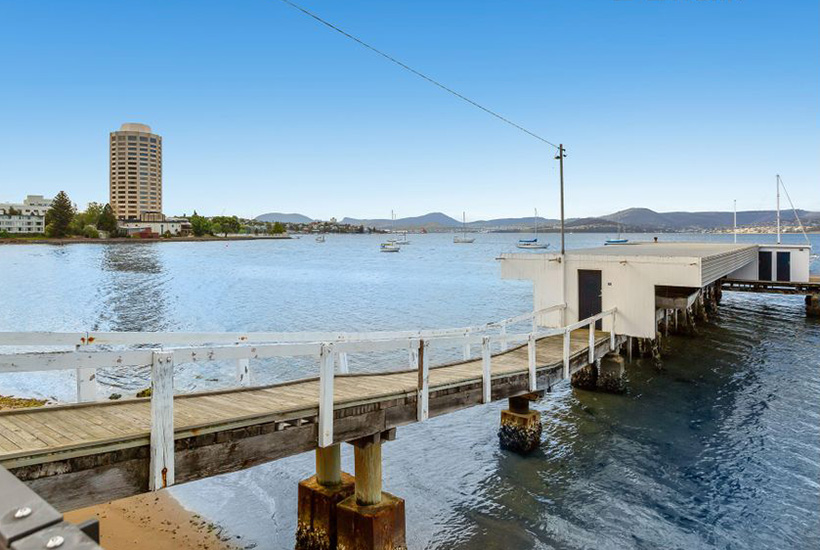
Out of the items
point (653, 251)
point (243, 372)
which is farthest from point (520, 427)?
point (653, 251)

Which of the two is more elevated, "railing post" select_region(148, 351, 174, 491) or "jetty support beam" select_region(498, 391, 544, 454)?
"railing post" select_region(148, 351, 174, 491)

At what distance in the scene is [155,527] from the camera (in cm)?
1124

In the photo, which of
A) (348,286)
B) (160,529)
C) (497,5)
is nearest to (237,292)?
(348,286)

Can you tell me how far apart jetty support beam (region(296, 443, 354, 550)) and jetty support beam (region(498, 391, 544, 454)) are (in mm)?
6029

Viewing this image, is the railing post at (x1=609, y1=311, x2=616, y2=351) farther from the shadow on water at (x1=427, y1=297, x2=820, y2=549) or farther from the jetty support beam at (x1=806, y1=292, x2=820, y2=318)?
the jetty support beam at (x1=806, y1=292, x2=820, y2=318)

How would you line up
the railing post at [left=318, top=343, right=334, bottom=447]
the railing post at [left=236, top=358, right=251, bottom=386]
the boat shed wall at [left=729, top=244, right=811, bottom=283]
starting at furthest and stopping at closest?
the boat shed wall at [left=729, top=244, right=811, bottom=283]
the railing post at [left=236, top=358, right=251, bottom=386]
the railing post at [left=318, top=343, right=334, bottom=447]

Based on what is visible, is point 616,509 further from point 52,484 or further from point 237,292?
point 237,292

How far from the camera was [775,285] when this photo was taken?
37.2m

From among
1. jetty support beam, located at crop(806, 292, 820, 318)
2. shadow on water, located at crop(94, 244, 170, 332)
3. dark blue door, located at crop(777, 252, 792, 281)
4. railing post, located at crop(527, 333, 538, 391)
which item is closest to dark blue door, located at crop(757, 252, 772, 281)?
dark blue door, located at crop(777, 252, 792, 281)

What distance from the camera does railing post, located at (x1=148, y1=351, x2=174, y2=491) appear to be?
5.62 metres

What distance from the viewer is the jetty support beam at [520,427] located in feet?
46.9

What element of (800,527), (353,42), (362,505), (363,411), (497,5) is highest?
(497,5)

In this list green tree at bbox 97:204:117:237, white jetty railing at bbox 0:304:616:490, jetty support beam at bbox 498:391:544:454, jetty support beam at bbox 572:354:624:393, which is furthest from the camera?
green tree at bbox 97:204:117:237

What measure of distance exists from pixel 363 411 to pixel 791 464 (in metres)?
12.6
